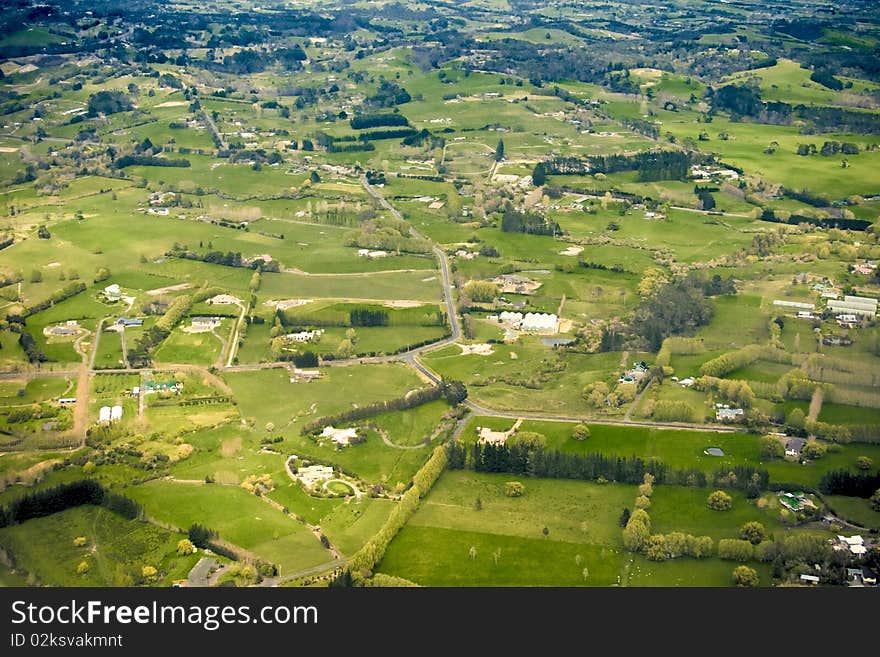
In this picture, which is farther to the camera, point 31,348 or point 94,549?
point 31,348

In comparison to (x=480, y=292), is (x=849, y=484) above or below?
above

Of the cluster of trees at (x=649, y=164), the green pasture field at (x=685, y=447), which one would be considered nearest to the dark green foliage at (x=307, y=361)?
the green pasture field at (x=685, y=447)

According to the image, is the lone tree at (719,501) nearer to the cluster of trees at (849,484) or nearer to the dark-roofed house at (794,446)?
the cluster of trees at (849,484)

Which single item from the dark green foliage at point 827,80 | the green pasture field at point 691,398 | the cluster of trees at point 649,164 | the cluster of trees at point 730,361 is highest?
the cluster of trees at point 730,361

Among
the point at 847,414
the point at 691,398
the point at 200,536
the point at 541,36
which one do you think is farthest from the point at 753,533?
the point at 541,36

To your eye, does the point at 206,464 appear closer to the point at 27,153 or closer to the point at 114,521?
the point at 114,521

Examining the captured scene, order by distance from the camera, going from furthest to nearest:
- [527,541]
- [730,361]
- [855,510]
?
[730,361] → [855,510] → [527,541]

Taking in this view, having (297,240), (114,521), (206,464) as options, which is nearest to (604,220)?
(297,240)

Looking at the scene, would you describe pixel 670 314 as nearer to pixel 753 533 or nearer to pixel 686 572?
pixel 753 533
